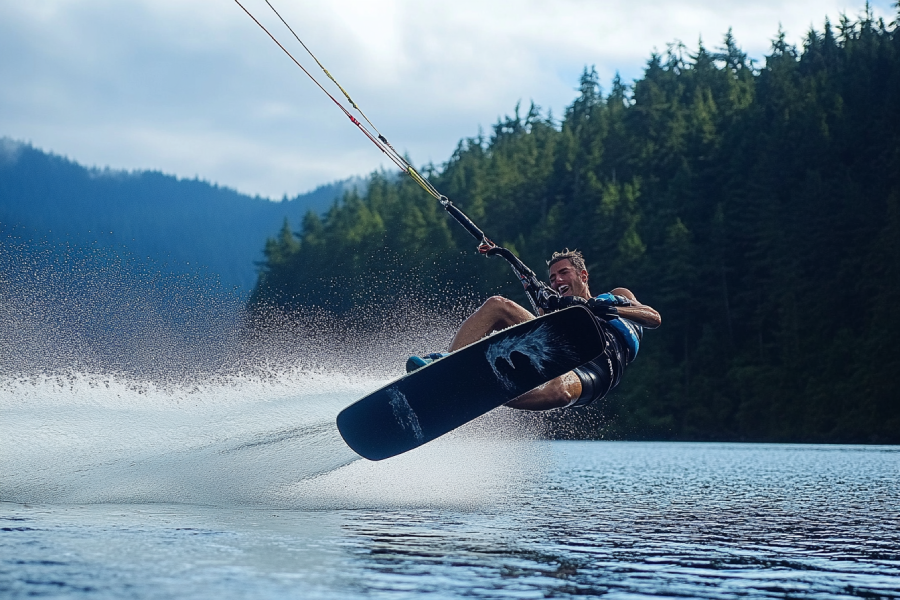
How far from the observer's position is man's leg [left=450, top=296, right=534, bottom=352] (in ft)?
25.9

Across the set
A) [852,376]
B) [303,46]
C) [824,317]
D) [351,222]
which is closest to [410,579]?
[303,46]

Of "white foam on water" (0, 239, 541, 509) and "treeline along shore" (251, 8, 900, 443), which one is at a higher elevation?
"treeline along shore" (251, 8, 900, 443)

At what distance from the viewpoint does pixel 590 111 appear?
87.8 meters

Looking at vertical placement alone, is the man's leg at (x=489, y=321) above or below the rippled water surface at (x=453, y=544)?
above

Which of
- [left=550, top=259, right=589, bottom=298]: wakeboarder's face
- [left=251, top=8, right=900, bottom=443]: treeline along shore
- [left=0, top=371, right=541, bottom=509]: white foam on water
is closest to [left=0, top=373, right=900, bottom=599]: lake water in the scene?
[left=0, top=371, right=541, bottom=509]: white foam on water

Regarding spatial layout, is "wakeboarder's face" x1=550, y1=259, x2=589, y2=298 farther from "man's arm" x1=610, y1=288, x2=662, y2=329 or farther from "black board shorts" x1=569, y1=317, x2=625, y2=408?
"black board shorts" x1=569, y1=317, x2=625, y2=408

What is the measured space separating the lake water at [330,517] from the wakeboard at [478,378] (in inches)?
29.0

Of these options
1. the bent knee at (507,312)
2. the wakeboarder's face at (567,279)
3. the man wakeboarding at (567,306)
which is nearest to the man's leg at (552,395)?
the man wakeboarding at (567,306)

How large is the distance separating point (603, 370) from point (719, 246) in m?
40.8

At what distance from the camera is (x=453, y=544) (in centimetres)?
622

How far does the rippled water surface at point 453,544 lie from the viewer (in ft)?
15.5

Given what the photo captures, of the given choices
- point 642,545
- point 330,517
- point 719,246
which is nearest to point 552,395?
point 642,545

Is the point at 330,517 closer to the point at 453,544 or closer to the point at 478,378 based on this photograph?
the point at 478,378

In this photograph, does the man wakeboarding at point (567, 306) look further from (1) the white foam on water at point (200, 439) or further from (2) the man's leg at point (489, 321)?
(1) the white foam on water at point (200, 439)
